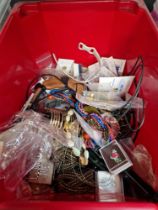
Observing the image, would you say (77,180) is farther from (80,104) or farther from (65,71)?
(65,71)

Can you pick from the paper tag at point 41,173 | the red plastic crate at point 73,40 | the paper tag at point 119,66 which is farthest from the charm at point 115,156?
the paper tag at point 119,66

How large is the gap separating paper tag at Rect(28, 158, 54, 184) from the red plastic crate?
20 centimetres

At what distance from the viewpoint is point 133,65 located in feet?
2.77

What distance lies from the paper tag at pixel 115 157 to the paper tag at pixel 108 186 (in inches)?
0.8

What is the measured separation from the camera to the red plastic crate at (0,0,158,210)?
27.9 inches

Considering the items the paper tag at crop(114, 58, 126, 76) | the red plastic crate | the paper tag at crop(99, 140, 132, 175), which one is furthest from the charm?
the paper tag at crop(114, 58, 126, 76)

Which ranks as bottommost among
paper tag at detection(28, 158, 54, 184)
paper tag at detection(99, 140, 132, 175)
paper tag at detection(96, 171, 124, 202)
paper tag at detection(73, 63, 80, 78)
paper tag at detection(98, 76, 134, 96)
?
paper tag at detection(96, 171, 124, 202)

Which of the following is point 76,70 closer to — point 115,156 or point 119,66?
point 119,66

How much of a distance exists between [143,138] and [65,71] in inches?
18.2

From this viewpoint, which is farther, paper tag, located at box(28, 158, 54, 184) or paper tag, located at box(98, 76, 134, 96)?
paper tag, located at box(98, 76, 134, 96)

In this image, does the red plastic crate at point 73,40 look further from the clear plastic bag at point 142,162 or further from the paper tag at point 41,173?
the paper tag at point 41,173

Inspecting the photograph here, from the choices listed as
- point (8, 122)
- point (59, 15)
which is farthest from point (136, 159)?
point (59, 15)

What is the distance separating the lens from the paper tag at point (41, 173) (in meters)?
0.66

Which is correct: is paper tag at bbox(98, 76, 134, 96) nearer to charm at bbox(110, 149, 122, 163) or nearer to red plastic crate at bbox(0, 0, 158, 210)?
red plastic crate at bbox(0, 0, 158, 210)
